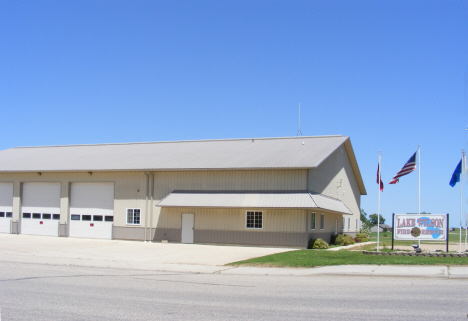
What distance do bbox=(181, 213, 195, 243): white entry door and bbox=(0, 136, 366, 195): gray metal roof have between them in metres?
3.06

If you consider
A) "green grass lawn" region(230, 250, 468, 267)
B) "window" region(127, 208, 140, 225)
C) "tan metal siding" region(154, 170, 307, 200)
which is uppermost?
"tan metal siding" region(154, 170, 307, 200)

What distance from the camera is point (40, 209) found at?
36500 mm

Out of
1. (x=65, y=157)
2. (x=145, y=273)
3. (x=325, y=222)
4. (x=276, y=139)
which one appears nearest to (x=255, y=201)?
(x=325, y=222)

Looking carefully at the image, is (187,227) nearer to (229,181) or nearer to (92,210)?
(229,181)

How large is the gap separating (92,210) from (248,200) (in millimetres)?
11882

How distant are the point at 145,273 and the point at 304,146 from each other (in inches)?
802

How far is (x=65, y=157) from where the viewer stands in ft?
129

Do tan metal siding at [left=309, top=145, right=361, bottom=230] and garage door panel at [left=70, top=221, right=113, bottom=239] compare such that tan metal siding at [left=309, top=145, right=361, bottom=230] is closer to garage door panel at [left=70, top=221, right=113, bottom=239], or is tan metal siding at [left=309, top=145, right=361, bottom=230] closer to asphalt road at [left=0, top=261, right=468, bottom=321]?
garage door panel at [left=70, top=221, right=113, bottom=239]

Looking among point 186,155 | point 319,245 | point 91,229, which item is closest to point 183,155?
point 186,155

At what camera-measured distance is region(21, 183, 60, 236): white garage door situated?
3603 cm

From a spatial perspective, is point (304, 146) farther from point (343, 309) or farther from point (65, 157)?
point (343, 309)

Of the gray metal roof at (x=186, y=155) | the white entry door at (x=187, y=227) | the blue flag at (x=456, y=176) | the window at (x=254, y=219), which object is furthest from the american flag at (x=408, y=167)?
the white entry door at (x=187, y=227)

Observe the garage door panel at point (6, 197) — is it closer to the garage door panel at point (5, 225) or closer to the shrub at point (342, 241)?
the garage door panel at point (5, 225)

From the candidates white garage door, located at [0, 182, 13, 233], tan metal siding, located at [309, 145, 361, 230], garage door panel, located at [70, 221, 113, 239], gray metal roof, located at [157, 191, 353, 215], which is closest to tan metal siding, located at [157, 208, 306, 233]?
gray metal roof, located at [157, 191, 353, 215]
